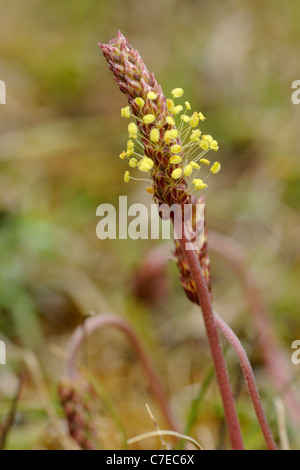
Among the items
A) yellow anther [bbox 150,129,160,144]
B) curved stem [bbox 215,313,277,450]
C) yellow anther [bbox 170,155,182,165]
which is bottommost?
curved stem [bbox 215,313,277,450]

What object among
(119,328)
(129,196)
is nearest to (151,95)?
(119,328)

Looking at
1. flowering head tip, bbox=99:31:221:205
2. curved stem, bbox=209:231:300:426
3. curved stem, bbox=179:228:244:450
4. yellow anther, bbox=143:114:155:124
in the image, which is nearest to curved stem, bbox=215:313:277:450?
curved stem, bbox=179:228:244:450

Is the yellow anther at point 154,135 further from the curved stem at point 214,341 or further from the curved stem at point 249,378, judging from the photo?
the curved stem at point 249,378

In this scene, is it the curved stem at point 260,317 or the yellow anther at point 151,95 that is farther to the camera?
the curved stem at point 260,317

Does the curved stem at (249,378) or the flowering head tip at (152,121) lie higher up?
the flowering head tip at (152,121)

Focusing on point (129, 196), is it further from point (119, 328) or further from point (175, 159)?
point (175, 159)

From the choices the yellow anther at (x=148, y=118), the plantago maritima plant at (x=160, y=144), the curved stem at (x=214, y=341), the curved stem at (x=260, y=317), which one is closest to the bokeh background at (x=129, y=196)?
the curved stem at (x=260, y=317)

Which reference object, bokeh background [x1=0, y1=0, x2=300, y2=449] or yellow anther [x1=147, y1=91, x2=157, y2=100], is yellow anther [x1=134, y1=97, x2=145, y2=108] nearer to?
yellow anther [x1=147, y1=91, x2=157, y2=100]
